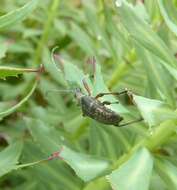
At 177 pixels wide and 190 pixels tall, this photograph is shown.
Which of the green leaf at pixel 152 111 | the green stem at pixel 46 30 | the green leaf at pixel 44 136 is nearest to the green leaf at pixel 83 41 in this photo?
the green stem at pixel 46 30

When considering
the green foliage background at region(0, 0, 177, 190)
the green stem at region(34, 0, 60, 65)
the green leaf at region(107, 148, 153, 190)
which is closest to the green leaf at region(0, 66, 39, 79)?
the green foliage background at region(0, 0, 177, 190)

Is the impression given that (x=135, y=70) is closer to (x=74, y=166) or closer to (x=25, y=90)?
(x=25, y=90)

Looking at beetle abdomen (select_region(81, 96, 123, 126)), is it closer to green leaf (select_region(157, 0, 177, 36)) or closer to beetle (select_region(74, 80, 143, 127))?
beetle (select_region(74, 80, 143, 127))

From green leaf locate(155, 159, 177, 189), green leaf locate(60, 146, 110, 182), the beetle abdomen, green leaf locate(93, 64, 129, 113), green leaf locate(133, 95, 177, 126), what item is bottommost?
green leaf locate(155, 159, 177, 189)

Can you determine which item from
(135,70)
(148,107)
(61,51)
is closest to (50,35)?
(61,51)

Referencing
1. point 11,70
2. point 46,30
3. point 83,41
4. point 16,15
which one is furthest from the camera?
point 46,30

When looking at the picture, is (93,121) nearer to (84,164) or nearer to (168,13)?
(84,164)

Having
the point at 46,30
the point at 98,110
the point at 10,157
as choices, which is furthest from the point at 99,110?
the point at 46,30
